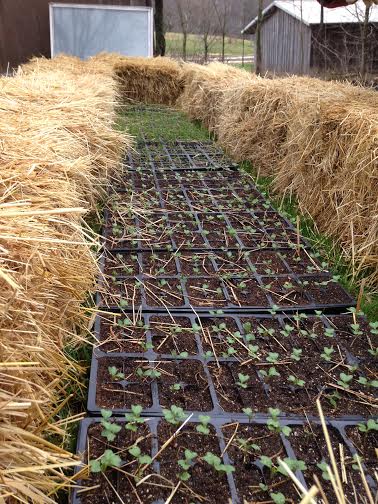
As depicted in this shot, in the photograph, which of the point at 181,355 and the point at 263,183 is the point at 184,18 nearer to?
the point at 263,183

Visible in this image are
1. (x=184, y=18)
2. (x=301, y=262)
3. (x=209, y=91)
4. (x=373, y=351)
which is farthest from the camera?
(x=184, y=18)

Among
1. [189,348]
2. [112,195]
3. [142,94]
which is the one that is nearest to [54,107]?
[112,195]

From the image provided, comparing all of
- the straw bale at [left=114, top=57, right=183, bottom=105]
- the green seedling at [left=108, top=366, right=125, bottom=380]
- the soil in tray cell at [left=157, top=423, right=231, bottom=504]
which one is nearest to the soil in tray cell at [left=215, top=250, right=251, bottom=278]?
the green seedling at [left=108, top=366, right=125, bottom=380]

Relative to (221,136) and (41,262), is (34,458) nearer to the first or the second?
(41,262)

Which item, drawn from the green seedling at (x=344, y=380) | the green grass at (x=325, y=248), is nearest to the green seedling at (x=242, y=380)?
the green seedling at (x=344, y=380)

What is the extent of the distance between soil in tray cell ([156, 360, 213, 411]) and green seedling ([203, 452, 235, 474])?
30 cm

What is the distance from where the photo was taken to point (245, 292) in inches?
105

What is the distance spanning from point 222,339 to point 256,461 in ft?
2.34

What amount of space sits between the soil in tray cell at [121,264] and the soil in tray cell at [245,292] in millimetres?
547

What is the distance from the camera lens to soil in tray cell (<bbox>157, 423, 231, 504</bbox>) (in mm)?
1473

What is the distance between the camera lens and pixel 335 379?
2.01 meters

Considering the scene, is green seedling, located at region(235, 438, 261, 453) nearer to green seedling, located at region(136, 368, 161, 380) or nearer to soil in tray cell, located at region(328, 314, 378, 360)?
green seedling, located at region(136, 368, 161, 380)

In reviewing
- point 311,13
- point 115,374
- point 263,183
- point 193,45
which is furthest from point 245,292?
point 193,45

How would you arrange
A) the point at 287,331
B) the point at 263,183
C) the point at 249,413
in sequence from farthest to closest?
the point at 263,183 → the point at 287,331 → the point at 249,413
